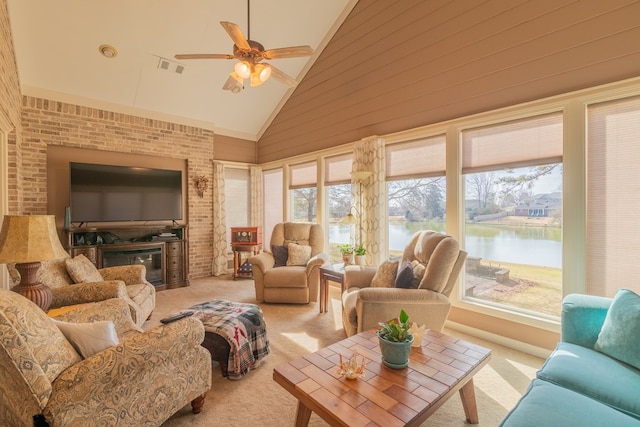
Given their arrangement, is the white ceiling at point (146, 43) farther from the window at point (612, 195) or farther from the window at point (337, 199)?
the window at point (612, 195)

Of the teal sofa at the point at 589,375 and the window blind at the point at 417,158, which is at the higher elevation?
the window blind at the point at 417,158

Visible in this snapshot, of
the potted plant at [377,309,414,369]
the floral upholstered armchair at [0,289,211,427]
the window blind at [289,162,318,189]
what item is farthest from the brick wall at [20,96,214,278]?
the potted plant at [377,309,414,369]

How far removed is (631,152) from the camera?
230cm

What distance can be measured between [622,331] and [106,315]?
3260mm

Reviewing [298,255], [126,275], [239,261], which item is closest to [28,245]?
[126,275]

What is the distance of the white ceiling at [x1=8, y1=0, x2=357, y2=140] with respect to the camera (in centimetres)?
347

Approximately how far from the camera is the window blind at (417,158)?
349 centimetres

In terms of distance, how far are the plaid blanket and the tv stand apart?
2561 mm

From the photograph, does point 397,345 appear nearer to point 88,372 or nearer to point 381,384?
point 381,384

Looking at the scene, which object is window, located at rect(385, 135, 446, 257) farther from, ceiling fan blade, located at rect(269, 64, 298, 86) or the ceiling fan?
the ceiling fan

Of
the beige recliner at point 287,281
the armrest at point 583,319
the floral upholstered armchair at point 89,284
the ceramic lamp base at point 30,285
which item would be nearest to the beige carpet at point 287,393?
the beige recliner at point 287,281

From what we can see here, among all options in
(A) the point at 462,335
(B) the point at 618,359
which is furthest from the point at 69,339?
(A) the point at 462,335

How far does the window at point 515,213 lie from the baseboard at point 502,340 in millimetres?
323

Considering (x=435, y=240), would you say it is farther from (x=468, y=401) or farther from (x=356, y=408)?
(x=356, y=408)
